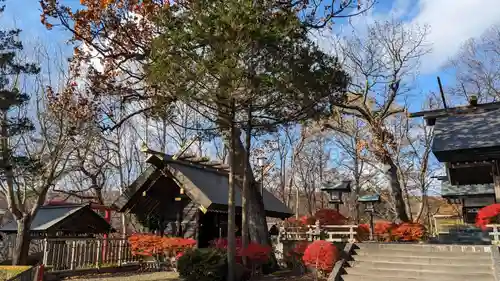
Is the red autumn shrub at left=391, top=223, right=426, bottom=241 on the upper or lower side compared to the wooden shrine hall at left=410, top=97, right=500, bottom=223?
lower

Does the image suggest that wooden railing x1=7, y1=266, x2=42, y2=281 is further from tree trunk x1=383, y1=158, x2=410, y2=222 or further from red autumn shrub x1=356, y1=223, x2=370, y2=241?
tree trunk x1=383, y1=158, x2=410, y2=222

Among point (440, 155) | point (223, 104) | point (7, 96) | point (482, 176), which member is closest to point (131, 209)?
point (7, 96)

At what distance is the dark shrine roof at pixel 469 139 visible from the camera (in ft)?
37.9

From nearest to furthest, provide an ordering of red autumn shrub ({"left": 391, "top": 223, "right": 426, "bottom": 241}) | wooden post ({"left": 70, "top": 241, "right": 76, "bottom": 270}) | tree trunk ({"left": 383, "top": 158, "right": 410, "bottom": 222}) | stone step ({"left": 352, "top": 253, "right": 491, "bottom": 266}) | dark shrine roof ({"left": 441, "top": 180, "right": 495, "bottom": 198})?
stone step ({"left": 352, "top": 253, "right": 491, "bottom": 266})
wooden post ({"left": 70, "top": 241, "right": 76, "bottom": 270})
red autumn shrub ({"left": 391, "top": 223, "right": 426, "bottom": 241})
tree trunk ({"left": 383, "top": 158, "right": 410, "bottom": 222})
dark shrine roof ({"left": 441, "top": 180, "right": 495, "bottom": 198})

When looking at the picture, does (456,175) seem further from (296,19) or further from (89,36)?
(89,36)

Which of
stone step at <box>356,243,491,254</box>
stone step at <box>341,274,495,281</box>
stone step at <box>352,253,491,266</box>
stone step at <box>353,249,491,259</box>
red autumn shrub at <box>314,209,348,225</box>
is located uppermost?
red autumn shrub at <box>314,209,348,225</box>

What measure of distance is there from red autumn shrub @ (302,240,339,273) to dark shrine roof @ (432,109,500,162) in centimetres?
425

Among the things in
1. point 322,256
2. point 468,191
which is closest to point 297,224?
point 322,256

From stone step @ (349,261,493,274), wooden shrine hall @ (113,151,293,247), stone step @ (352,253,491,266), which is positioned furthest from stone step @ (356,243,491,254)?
wooden shrine hall @ (113,151,293,247)

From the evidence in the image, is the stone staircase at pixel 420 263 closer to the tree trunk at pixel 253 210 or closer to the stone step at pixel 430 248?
the stone step at pixel 430 248

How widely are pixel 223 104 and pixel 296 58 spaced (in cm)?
239

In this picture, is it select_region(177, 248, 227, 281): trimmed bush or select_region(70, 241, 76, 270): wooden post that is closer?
select_region(177, 248, 227, 281): trimmed bush

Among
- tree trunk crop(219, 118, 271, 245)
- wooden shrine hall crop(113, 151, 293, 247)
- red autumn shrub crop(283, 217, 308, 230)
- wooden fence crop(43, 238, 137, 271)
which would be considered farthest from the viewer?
wooden shrine hall crop(113, 151, 293, 247)

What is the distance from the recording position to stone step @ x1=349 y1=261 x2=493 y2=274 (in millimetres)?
10169
